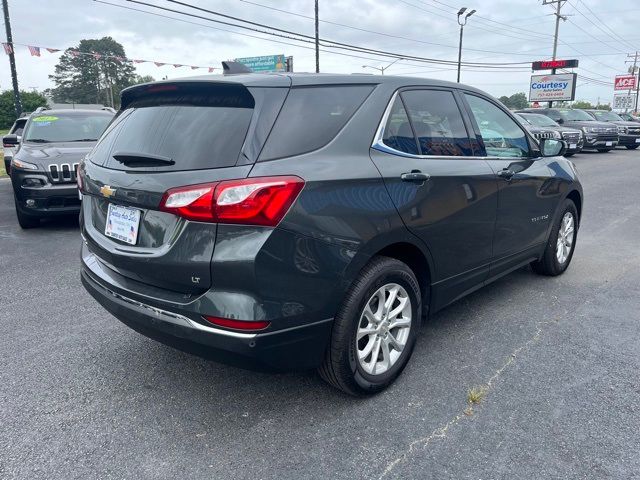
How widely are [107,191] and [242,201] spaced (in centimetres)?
95

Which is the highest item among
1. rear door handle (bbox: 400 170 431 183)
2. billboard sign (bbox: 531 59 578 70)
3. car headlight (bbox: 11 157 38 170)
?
billboard sign (bbox: 531 59 578 70)

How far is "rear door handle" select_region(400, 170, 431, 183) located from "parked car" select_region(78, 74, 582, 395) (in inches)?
0.5

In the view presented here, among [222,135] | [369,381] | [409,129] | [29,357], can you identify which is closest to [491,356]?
[369,381]

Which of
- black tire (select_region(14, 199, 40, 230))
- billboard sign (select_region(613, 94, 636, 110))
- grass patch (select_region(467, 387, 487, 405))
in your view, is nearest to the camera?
grass patch (select_region(467, 387, 487, 405))

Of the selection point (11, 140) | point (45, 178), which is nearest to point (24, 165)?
point (45, 178)

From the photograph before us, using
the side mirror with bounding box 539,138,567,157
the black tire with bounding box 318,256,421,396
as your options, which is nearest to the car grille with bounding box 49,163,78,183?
the black tire with bounding box 318,256,421,396

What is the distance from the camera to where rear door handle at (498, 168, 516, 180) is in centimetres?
367

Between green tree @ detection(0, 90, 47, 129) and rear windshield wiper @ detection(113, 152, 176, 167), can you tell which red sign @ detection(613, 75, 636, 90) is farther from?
rear windshield wiper @ detection(113, 152, 176, 167)

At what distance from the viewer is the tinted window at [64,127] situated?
7652 mm

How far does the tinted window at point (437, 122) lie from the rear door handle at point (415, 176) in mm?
192

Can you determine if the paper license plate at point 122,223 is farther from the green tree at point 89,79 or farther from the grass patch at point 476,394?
the green tree at point 89,79

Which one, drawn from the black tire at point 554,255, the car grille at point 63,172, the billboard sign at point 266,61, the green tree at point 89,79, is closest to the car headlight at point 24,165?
the car grille at point 63,172

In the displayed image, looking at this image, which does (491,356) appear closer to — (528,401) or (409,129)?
(528,401)

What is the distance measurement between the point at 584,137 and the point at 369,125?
1957 cm
